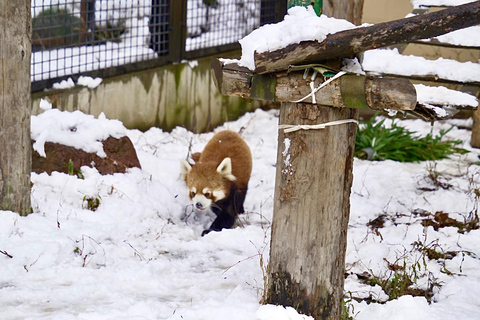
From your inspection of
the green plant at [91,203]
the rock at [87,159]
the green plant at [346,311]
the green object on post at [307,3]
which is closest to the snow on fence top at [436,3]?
the green object on post at [307,3]

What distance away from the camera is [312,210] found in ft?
11.1

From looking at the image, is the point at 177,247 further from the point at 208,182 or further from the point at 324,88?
the point at 324,88

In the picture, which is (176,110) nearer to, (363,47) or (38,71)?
(38,71)

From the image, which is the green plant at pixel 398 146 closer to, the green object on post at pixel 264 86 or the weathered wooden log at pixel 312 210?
the weathered wooden log at pixel 312 210

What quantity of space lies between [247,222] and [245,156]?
672mm

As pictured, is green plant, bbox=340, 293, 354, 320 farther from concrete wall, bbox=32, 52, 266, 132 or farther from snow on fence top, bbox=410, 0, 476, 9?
concrete wall, bbox=32, 52, 266, 132

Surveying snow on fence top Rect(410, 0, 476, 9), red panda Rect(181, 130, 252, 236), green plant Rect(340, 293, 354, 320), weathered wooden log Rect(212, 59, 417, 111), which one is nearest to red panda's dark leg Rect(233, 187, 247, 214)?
red panda Rect(181, 130, 252, 236)

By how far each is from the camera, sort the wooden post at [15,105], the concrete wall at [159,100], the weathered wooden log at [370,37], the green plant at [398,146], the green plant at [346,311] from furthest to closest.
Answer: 1. the green plant at [398,146]
2. the concrete wall at [159,100]
3. the wooden post at [15,105]
4. the green plant at [346,311]
5. the weathered wooden log at [370,37]

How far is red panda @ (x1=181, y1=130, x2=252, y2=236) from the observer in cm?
559

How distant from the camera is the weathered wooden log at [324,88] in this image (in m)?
3.00

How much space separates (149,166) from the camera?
6.32 meters

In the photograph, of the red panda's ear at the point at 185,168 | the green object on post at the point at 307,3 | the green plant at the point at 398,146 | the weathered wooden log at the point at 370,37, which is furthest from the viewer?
the green plant at the point at 398,146

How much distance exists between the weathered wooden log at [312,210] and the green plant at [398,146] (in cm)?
398

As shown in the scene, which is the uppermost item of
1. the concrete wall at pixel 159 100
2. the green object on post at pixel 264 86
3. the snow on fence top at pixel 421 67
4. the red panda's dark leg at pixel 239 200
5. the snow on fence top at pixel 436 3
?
the snow on fence top at pixel 436 3
